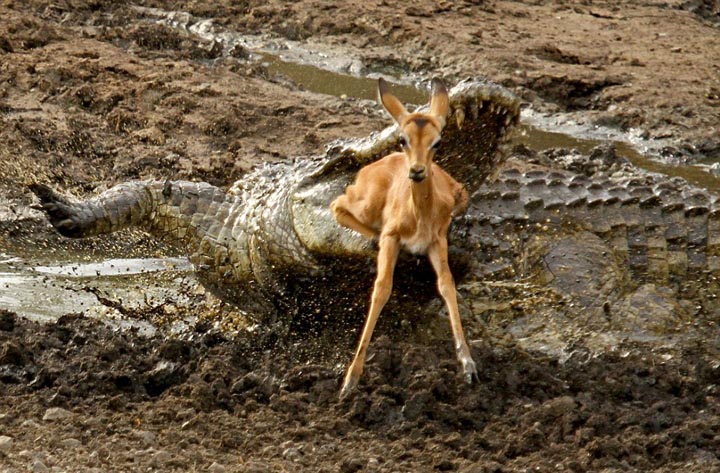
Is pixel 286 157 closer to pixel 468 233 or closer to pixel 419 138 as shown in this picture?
pixel 468 233

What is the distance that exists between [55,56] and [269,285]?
17.0ft

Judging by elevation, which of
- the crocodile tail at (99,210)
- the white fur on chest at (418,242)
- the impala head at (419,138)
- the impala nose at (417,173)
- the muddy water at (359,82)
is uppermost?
the impala head at (419,138)

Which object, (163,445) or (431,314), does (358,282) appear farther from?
(163,445)

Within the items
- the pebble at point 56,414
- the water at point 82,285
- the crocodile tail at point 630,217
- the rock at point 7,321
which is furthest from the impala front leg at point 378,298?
the water at point 82,285

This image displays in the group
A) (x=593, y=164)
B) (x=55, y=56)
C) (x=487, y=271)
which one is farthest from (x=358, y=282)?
(x=55, y=56)

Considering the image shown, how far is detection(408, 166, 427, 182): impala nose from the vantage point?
4223mm

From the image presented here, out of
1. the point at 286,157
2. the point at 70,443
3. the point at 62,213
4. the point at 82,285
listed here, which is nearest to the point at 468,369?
the point at 70,443

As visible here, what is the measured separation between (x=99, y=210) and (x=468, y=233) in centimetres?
196

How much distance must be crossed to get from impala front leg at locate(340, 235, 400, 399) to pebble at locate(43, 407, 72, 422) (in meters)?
1.02

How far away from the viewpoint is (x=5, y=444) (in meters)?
4.21

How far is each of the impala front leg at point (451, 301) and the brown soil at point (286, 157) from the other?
10.3 inches

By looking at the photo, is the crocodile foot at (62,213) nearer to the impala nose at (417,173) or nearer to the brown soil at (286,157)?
the brown soil at (286,157)

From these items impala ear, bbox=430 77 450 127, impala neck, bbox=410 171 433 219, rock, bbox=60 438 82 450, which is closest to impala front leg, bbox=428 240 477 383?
impala neck, bbox=410 171 433 219

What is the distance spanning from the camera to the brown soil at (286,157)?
4414 mm
